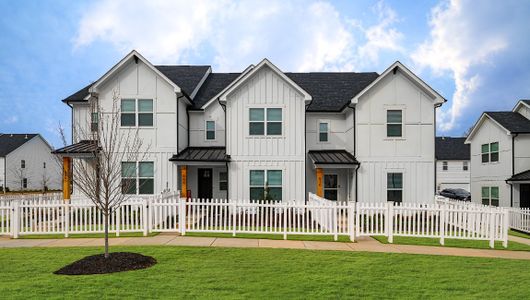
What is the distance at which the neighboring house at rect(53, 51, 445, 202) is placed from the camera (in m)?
19.7

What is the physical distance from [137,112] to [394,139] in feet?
47.8

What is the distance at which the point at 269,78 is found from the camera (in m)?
19.7

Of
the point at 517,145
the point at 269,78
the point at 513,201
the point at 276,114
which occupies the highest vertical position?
the point at 269,78

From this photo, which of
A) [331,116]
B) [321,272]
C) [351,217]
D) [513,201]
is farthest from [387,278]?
[513,201]

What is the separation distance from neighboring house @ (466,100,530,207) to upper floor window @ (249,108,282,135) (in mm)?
15582

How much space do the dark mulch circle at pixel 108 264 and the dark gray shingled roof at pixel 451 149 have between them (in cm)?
4641

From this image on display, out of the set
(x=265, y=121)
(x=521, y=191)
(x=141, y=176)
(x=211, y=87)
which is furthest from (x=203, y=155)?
(x=521, y=191)

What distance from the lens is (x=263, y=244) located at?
11.7 m

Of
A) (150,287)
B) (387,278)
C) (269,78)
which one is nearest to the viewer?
(150,287)

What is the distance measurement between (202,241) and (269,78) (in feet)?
35.0

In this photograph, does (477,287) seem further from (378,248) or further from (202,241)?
(202,241)

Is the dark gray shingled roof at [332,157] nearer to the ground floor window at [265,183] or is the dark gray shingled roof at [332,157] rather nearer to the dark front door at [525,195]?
the ground floor window at [265,183]

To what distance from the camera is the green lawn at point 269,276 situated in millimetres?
6918

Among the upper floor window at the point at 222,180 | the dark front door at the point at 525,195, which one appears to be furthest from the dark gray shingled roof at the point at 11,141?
the dark front door at the point at 525,195
